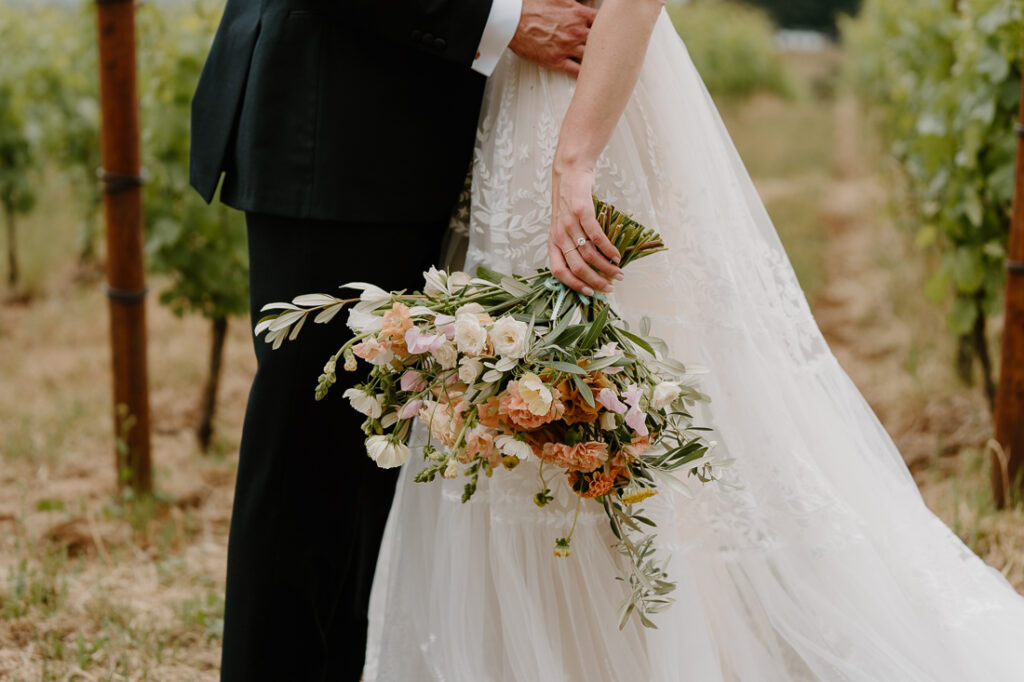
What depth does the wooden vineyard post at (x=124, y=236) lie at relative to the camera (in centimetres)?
277

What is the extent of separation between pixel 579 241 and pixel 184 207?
2.41 metres

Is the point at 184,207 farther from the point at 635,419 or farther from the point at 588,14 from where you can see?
the point at 635,419

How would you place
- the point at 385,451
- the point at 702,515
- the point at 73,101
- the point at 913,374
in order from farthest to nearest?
the point at 73,101 < the point at 913,374 < the point at 702,515 < the point at 385,451

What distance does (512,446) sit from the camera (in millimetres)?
1365

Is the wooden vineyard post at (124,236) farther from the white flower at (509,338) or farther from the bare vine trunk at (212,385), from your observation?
the white flower at (509,338)

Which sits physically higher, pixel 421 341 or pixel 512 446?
pixel 421 341

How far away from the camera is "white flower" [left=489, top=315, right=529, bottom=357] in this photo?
137cm

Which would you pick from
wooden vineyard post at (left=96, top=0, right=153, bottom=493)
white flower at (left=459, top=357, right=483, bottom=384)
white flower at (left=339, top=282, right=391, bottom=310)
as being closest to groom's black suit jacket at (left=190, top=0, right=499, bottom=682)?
white flower at (left=339, top=282, right=391, bottom=310)

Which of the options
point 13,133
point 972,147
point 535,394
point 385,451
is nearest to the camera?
point 535,394

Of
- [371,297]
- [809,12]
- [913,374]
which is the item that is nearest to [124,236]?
[371,297]

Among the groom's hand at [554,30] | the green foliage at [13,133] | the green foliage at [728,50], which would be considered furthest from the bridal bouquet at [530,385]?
the green foliage at [728,50]

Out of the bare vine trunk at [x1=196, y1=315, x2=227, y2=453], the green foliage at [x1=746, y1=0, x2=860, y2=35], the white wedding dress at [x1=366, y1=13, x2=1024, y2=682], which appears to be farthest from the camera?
the green foliage at [x1=746, y1=0, x2=860, y2=35]

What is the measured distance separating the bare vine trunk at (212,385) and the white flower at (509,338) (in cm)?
250

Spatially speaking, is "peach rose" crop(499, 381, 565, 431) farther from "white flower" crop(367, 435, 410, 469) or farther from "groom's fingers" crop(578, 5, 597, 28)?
"groom's fingers" crop(578, 5, 597, 28)
